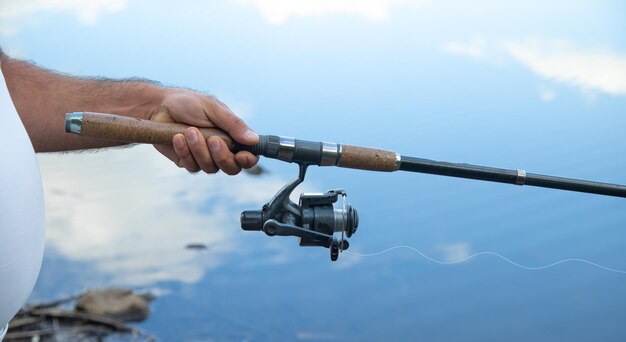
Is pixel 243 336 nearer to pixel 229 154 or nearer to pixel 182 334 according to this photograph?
pixel 182 334

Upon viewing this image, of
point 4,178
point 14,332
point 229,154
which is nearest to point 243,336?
point 14,332

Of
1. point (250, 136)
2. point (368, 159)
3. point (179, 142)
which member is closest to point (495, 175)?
point (368, 159)

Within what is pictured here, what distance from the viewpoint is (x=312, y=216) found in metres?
1.15

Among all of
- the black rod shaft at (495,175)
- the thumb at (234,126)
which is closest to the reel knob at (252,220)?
the thumb at (234,126)

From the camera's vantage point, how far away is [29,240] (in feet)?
3.19

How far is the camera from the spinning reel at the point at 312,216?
1119mm

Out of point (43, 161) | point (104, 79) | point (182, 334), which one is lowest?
point (182, 334)

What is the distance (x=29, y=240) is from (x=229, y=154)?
31 cm

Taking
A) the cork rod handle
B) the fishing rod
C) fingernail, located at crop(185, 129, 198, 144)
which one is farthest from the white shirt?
the cork rod handle

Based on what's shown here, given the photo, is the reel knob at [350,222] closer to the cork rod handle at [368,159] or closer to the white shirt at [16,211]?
the cork rod handle at [368,159]

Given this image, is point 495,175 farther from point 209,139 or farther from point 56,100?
point 56,100

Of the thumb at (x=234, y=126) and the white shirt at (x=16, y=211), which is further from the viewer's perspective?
the thumb at (x=234, y=126)

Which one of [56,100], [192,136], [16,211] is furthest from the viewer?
[56,100]

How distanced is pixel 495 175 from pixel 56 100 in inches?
30.6
